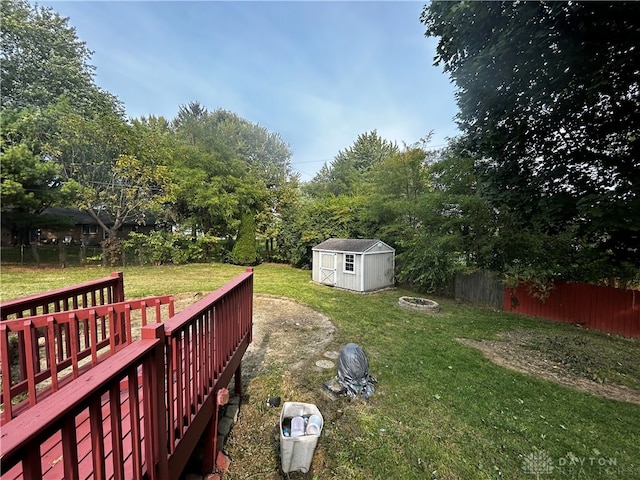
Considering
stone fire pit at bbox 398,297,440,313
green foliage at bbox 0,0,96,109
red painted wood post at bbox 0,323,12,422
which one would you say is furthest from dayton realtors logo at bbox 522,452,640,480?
green foliage at bbox 0,0,96,109

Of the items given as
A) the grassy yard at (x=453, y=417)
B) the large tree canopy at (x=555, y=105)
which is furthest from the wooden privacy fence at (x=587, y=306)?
the large tree canopy at (x=555, y=105)

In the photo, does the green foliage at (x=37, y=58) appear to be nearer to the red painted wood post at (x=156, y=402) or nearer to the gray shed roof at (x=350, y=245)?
the gray shed roof at (x=350, y=245)

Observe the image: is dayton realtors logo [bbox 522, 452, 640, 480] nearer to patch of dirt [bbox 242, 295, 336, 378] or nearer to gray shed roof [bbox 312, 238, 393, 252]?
patch of dirt [bbox 242, 295, 336, 378]

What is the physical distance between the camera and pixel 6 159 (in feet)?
29.7

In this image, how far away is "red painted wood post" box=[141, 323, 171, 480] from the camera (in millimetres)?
1338

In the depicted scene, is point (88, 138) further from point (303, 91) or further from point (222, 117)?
point (222, 117)

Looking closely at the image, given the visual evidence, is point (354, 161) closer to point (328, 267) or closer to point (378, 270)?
point (328, 267)

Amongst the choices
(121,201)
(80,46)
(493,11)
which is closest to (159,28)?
(493,11)

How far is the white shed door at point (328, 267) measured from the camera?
36.1 ft

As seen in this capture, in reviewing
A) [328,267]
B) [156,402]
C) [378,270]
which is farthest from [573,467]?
[328,267]

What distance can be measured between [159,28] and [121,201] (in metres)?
7.96

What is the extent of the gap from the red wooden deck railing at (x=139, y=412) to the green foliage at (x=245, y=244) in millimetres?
13047

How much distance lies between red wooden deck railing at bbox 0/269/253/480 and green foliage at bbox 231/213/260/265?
13047 millimetres

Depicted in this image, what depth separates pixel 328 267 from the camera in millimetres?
11211
